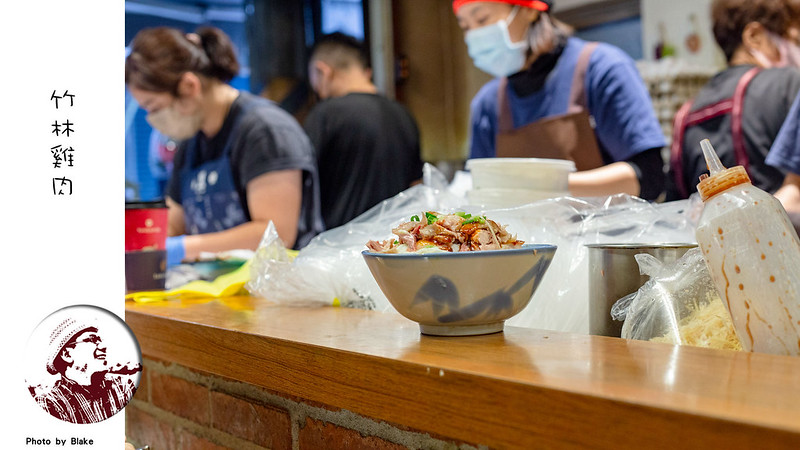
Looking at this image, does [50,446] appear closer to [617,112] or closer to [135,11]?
[617,112]

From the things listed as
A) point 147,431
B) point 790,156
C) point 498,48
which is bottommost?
point 147,431

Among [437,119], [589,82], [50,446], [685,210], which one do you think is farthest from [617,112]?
[437,119]

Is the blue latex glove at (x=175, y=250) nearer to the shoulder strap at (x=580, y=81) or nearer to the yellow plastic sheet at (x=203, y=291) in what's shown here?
the yellow plastic sheet at (x=203, y=291)

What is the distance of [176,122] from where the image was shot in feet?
8.50

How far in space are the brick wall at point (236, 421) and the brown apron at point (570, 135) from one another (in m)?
1.58

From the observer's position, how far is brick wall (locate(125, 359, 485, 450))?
32.1 inches

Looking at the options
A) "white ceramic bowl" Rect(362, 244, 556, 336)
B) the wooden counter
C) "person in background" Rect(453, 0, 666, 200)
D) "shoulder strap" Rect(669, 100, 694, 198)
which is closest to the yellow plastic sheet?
the wooden counter

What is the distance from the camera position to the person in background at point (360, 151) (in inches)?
121

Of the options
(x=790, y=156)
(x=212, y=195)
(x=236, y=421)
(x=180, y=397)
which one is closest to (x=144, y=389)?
(x=180, y=397)

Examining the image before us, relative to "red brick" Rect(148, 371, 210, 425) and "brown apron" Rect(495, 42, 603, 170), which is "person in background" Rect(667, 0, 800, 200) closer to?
"brown apron" Rect(495, 42, 603, 170)

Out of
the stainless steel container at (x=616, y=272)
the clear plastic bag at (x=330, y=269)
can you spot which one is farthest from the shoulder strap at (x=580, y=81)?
the stainless steel container at (x=616, y=272)

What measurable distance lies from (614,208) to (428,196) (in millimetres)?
352

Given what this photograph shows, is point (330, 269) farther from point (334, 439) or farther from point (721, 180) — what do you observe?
point (721, 180)

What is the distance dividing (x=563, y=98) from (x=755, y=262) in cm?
182
